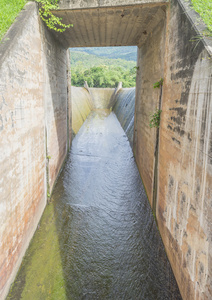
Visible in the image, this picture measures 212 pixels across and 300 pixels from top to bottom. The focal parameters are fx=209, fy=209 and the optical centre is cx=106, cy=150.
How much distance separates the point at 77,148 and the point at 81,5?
24.9 feet

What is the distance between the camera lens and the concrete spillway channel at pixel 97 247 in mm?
3799

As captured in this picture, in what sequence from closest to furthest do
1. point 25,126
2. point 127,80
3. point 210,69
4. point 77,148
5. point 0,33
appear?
point 210,69, point 0,33, point 25,126, point 77,148, point 127,80

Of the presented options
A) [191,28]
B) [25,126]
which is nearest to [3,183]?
[25,126]

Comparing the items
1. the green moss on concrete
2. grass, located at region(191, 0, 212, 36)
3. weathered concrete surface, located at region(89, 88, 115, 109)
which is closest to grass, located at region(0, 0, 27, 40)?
grass, located at region(191, 0, 212, 36)

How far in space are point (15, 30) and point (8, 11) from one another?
3.39 feet

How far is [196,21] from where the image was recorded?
10.8 feet

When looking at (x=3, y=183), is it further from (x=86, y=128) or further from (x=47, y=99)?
(x=86, y=128)

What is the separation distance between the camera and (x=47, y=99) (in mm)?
6176

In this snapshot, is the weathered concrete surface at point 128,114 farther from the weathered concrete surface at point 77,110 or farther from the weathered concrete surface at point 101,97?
the weathered concrete surface at point 101,97

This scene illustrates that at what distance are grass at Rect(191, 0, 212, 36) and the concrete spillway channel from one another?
173 inches

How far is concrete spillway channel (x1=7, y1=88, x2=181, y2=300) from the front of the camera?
12.5 feet

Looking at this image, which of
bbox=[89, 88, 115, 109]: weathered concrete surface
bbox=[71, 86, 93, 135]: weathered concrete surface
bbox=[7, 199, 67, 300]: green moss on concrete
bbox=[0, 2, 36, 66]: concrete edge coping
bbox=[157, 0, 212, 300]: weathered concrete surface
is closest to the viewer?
bbox=[157, 0, 212, 300]: weathered concrete surface

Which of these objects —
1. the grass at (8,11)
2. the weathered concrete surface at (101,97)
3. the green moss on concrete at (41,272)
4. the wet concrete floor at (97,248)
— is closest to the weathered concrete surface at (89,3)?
the grass at (8,11)

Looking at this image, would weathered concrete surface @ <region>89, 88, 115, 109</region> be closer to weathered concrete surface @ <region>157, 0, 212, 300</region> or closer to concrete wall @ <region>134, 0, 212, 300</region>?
concrete wall @ <region>134, 0, 212, 300</region>
